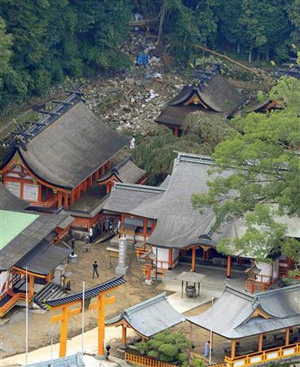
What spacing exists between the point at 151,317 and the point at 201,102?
2722 centimetres

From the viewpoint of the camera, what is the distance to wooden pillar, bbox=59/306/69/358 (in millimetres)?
68688

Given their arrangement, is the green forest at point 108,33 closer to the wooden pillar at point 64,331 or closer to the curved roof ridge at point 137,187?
the curved roof ridge at point 137,187

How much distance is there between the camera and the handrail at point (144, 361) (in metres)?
69.4

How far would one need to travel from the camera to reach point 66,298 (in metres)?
68.3

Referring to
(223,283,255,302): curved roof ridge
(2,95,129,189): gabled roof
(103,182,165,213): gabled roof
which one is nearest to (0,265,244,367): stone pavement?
(223,283,255,302): curved roof ridge

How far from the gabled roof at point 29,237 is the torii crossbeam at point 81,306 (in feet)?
15.9

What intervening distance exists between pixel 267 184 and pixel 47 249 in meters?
10.7

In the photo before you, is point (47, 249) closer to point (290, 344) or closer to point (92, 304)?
point (92, 304)

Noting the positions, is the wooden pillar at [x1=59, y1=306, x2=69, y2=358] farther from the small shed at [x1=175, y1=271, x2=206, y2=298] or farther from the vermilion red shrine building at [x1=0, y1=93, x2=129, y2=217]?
the vermilion red shrine building at [x1=0, y1=93, x2=129, y2=217]

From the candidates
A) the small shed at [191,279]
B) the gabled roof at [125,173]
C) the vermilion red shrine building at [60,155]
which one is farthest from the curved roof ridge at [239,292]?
the gabled roof at [125,173]

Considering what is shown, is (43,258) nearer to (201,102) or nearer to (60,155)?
(60,155)

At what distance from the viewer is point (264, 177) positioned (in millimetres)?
77188

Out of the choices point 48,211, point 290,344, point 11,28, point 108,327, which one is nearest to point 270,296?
point 290,344

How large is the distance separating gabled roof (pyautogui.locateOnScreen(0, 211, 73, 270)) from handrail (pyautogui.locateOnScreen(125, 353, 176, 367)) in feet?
24.1
